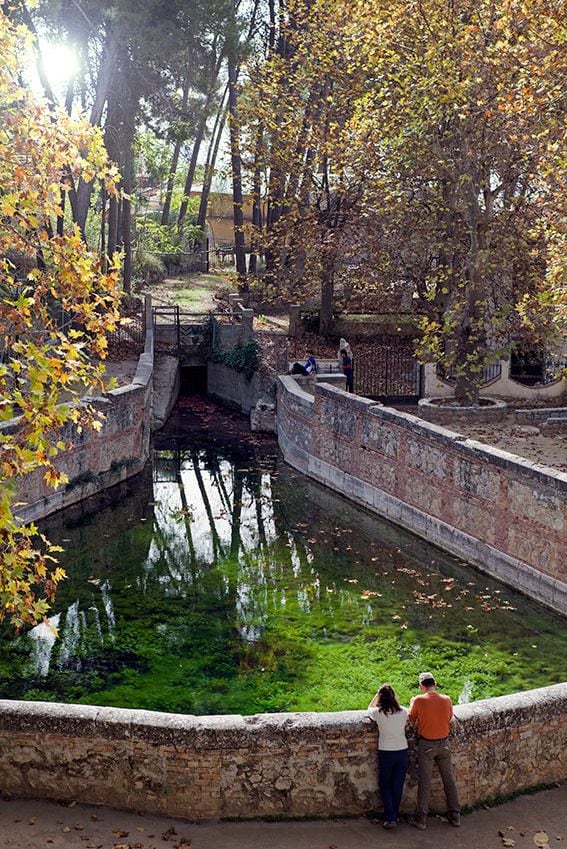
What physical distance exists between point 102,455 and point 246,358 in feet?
29.0

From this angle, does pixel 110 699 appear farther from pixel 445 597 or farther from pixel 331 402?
pixel 331 402

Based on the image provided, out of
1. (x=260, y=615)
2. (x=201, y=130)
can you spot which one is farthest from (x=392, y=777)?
(x=201, y=130)

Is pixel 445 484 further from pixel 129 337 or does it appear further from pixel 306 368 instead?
pixel 129 337

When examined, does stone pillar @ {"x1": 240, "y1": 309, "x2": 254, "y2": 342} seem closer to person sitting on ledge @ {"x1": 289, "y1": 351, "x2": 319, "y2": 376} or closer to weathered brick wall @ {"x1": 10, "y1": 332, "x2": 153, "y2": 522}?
person sitting on ledge @ {"x1": 289, "y1": 351, "x2": 319, "y2": 376}

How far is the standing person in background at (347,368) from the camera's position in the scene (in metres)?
25.2

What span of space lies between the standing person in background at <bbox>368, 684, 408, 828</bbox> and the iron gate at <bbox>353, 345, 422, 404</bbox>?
17805mm

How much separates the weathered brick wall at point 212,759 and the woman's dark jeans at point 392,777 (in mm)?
131

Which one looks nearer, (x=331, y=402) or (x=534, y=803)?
(x=534, y=803)

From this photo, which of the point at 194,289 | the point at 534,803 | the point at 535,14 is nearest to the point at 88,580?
the point at 534,803

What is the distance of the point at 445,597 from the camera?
1489 cm

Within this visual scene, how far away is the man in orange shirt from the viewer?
7926 millimetres

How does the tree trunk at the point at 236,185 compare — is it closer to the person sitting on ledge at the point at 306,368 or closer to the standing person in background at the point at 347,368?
the person sitting on ledge at the point at 306,368

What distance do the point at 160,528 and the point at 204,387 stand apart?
13.8 metres

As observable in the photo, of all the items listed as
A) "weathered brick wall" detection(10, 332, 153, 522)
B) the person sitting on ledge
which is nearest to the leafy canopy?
"weathered brick wall" detection(10, 332, 153, 522)
